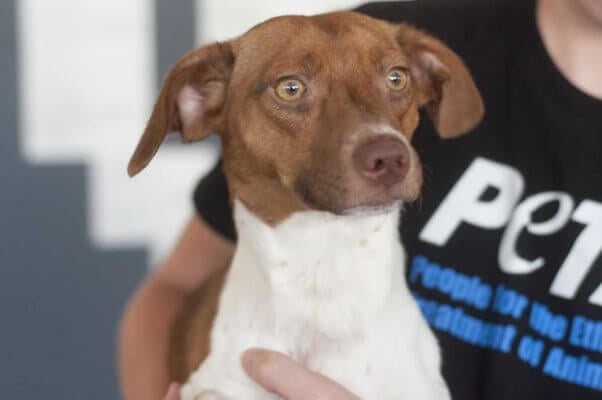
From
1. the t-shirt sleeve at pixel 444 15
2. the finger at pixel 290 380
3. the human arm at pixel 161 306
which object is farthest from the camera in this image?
the human arm at pixel 161 306

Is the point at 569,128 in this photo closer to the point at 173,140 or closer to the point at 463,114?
the point at 463,114

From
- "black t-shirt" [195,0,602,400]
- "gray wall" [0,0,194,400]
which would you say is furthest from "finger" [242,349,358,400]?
"gray wall" [0,0,194,400]

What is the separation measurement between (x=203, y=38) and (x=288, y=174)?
135 centimetres

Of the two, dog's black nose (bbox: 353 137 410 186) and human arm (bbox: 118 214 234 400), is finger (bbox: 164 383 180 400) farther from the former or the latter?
dog's black nose (bbox: 353 137 410 186)

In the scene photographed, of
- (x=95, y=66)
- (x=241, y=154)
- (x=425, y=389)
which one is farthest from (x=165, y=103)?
(x=95, y=66)

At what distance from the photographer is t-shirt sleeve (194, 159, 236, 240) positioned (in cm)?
155

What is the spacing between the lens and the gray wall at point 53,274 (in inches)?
93.4

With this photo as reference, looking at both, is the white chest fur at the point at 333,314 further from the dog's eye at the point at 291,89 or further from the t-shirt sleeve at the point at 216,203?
the t-shirt sleeve at the point at 216,203

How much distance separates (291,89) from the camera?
1.17 m

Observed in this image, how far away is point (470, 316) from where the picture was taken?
1.38 metres

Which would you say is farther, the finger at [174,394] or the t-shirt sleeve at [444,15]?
the t-shirt sleeve at [444,15]

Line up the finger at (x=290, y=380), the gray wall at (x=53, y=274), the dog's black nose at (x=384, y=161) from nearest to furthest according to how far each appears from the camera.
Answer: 1. the dog's black nose at (x=384, y=161)
2. the finger at (x=290, y=380)
3. the gray wall at (x=53, y=274)

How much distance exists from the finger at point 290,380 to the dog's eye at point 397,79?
1.32 ft

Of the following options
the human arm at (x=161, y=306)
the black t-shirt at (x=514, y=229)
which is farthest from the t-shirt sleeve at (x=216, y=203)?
the black t-shirt at (x=514, y=229)
